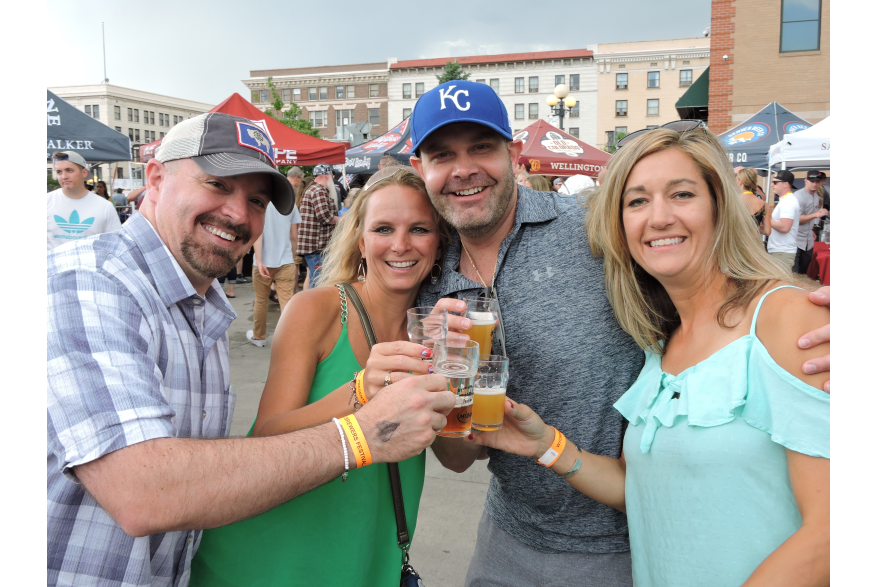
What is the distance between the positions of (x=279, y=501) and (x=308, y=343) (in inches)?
26.8

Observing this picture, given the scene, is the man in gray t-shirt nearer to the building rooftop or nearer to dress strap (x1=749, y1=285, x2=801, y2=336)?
dress strap (x1=749, y1=285, x2=801, y2=336)

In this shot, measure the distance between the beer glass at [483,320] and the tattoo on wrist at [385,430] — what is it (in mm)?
481

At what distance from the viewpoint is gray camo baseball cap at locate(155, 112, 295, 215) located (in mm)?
1766

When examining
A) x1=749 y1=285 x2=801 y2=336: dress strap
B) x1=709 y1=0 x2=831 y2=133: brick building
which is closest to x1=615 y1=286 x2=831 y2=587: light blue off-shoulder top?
x1=749 y1=285 x2=801 y2=336: dress strap

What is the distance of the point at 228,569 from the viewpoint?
1.76 metres

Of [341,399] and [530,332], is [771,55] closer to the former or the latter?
[530,332]

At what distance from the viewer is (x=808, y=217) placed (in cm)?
889

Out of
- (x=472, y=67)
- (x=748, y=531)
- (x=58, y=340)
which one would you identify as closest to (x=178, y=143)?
(x=58, y=340)

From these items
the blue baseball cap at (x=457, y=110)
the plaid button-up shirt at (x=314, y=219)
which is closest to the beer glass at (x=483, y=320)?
the blue baseball cap at (x=457, y=110)

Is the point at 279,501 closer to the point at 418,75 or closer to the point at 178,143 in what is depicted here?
the point at 178,143

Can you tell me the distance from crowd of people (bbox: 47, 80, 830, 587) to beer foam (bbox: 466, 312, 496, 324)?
7cm

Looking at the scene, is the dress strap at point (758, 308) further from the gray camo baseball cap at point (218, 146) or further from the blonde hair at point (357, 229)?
the gray camo baseball cap at point (218, 146)

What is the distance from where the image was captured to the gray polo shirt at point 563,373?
208 cm

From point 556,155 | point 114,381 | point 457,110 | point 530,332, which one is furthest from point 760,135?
point 114,381
